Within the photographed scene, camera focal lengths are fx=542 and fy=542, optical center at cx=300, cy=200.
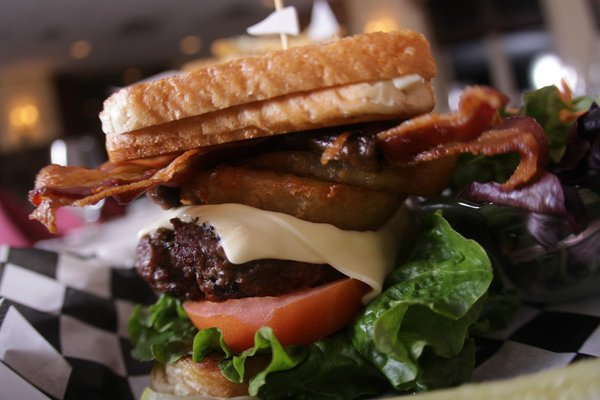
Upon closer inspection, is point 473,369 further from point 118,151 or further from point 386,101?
point 118,151

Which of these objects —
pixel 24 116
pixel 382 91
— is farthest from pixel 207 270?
pixel 24 116

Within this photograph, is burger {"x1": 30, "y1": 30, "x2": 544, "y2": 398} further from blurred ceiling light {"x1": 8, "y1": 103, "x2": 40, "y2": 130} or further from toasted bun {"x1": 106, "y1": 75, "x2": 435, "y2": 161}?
blurred ceiling light {"x1": 8, "y1": 103, "x2": 40, "y2": 130}

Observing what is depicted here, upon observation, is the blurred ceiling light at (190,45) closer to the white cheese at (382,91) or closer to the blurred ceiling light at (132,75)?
the blurred ceiling light at (132,75)

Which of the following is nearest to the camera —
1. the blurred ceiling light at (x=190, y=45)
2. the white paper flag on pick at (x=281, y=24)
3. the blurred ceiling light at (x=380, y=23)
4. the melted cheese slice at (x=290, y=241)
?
the melted cheese slice at (x=290, y=241)

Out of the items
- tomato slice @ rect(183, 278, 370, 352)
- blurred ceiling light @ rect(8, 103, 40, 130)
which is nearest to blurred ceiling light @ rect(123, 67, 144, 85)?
blurred ceiling light @ rect(8, 103, 40, 130)

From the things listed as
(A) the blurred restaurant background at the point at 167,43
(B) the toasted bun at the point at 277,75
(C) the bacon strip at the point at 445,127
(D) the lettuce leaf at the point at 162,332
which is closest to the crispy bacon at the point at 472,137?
(C) the bacon strip at the point at 445,127

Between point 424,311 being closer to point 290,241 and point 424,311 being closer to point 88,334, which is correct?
point 290,241
